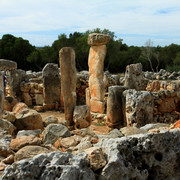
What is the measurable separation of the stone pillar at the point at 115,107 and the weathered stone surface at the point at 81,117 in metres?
0.74

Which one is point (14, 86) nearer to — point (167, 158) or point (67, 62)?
point (67, 62)

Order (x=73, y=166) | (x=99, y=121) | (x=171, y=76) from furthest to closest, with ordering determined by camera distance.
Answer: (x=171, y=76) → (x=99, y=121) → (x=73, y=166)

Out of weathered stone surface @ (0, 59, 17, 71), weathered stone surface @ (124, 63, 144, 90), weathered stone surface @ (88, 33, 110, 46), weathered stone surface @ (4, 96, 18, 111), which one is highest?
weathered stone surface @ (88, 33, 110, 46)

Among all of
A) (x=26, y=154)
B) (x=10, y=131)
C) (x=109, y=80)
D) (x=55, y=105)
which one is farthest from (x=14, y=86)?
(x=26, y=154)

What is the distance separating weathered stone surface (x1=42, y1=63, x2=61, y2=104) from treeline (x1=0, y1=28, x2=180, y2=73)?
14.5 metres

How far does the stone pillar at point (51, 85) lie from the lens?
9890mm

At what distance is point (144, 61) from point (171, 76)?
6.99 metres

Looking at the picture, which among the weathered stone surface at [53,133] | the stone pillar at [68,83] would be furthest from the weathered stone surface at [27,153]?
the stone pillar at [68,83]

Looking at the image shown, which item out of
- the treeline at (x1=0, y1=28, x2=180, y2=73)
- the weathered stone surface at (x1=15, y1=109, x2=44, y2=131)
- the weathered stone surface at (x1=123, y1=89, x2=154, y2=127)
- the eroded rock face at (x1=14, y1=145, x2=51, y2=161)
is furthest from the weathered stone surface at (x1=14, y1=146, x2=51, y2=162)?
the treeline at (x1=0, y1=28, x2=180, y2=73)

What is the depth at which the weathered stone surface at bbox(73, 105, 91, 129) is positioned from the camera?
7.01 meters

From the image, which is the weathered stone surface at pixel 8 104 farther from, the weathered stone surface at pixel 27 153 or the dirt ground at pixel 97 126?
the weathered stone surface at pixel 27 153

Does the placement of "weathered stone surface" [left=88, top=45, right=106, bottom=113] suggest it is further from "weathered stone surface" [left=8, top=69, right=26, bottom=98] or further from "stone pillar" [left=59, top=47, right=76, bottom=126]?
"weathered stone surface" [left=8, top=69, right=26, bottom=98]

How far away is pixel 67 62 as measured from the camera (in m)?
7.30

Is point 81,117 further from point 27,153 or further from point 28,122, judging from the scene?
point 27,153
